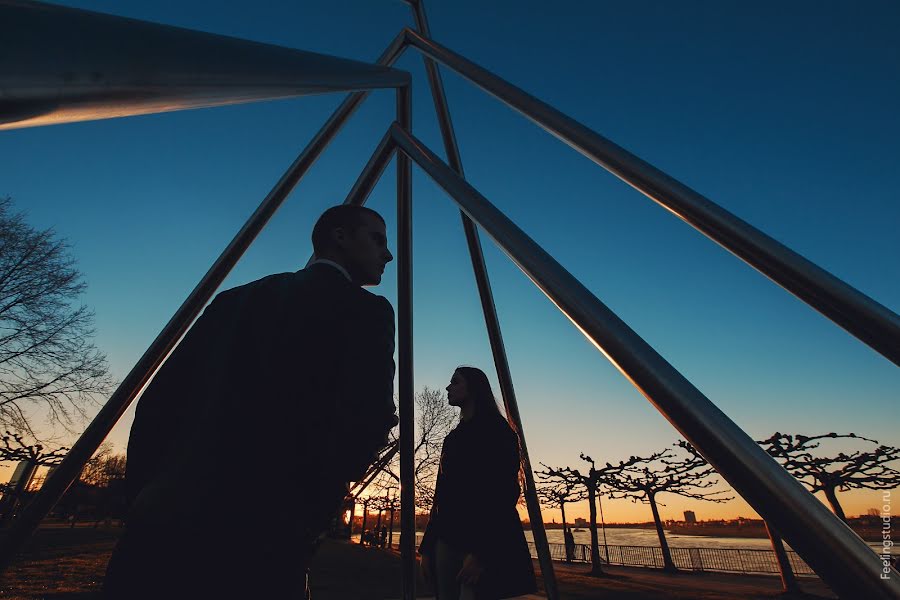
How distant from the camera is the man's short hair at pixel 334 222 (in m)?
2.13

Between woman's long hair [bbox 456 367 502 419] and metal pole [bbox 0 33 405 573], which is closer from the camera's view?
metal pole [bbox 0 33 405 573]

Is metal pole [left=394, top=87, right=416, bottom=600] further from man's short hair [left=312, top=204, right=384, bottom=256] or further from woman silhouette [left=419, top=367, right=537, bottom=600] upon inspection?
man's short hair [left=312, top=204, right=384, bottom=256]

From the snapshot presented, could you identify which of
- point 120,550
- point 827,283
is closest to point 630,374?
point 827,283

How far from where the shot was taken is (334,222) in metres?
2.21

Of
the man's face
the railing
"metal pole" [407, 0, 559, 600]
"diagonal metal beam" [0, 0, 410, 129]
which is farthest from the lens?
the railing

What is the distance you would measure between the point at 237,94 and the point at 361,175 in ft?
12.4

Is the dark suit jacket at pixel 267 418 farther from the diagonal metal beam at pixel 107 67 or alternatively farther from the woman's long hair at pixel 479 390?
the woman's long hair at pixel 479 390

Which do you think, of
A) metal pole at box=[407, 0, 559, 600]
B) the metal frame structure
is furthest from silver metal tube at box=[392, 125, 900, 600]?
metal pole at box=[407, 0, 559, 600]

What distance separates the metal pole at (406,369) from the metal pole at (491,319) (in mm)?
713

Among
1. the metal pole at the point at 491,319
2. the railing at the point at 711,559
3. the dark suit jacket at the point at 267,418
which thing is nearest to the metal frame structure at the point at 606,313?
the metal pole at the point at 491,319

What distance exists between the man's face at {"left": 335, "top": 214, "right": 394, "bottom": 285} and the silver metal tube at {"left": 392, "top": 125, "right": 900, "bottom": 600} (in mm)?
828

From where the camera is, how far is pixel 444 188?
2.86m

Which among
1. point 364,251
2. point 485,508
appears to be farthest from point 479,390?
point 364,251

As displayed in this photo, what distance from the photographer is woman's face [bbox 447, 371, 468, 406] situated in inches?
171
